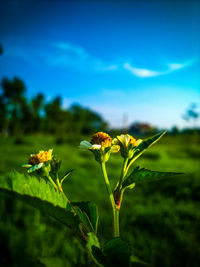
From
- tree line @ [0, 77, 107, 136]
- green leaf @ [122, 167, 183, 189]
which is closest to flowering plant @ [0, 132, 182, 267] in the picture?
green leaf @ [122, 167, 183, 189]

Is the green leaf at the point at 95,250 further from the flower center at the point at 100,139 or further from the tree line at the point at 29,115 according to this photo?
the tree line at the point at 29,115

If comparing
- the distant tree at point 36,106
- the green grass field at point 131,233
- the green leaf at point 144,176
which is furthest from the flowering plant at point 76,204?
the distant tree at point 36,106

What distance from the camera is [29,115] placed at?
37812 millimetres

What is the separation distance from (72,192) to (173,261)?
10.3 feet

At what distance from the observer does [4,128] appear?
35.3m

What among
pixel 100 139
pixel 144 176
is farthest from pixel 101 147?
pixel 144 176

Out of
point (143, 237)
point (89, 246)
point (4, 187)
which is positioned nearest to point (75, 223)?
point (89, 246)

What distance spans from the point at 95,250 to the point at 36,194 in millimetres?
190

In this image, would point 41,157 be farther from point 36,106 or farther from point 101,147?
point 36,106

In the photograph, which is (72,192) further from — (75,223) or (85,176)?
(75,223)

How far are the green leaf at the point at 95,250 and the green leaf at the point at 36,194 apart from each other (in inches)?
2.4

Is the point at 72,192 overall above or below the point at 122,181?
below

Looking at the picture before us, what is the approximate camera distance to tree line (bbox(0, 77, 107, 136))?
97.8 feet

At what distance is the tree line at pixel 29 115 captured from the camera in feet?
97.8
